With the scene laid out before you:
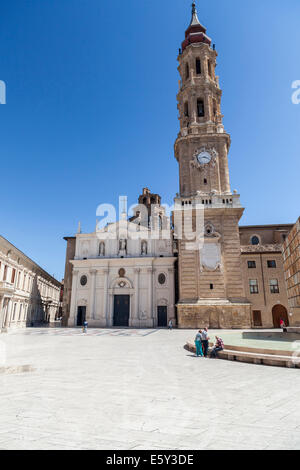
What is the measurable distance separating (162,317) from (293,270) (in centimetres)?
2077

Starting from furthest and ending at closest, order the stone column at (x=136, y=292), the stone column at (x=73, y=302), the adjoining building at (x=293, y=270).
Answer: the stone column at (x=73, y=302)
the stone column at (x=136, y=292)
the adjoining building at (x=293, y=270)

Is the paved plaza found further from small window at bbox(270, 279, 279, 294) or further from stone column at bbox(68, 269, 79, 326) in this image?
stone column at bbox(68, 269, 79, 326)

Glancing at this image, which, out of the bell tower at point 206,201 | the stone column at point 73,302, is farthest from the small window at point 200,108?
the stone column at point 73,302

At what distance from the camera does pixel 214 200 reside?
31734mm

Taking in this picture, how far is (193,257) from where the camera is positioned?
3042 cm

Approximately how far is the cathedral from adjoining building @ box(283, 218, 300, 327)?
920cm

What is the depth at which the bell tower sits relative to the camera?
1125 inches

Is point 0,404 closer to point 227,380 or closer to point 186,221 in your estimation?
point 227,380

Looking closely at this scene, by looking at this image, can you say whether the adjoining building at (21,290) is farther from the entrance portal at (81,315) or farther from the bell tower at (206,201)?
the bell tower at (206,201)

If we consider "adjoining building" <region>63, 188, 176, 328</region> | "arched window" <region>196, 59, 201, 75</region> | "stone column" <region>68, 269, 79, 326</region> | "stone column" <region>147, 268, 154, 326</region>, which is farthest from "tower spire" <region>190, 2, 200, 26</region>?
"stone column" <region>68, 269, 79, 326</region>

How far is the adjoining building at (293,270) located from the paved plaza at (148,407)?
9.65m

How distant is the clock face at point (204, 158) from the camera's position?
33.6m

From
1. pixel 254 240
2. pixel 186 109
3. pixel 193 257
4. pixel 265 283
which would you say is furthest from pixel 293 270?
pixel 186 109

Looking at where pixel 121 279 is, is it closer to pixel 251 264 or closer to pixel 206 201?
pixel 206 201
